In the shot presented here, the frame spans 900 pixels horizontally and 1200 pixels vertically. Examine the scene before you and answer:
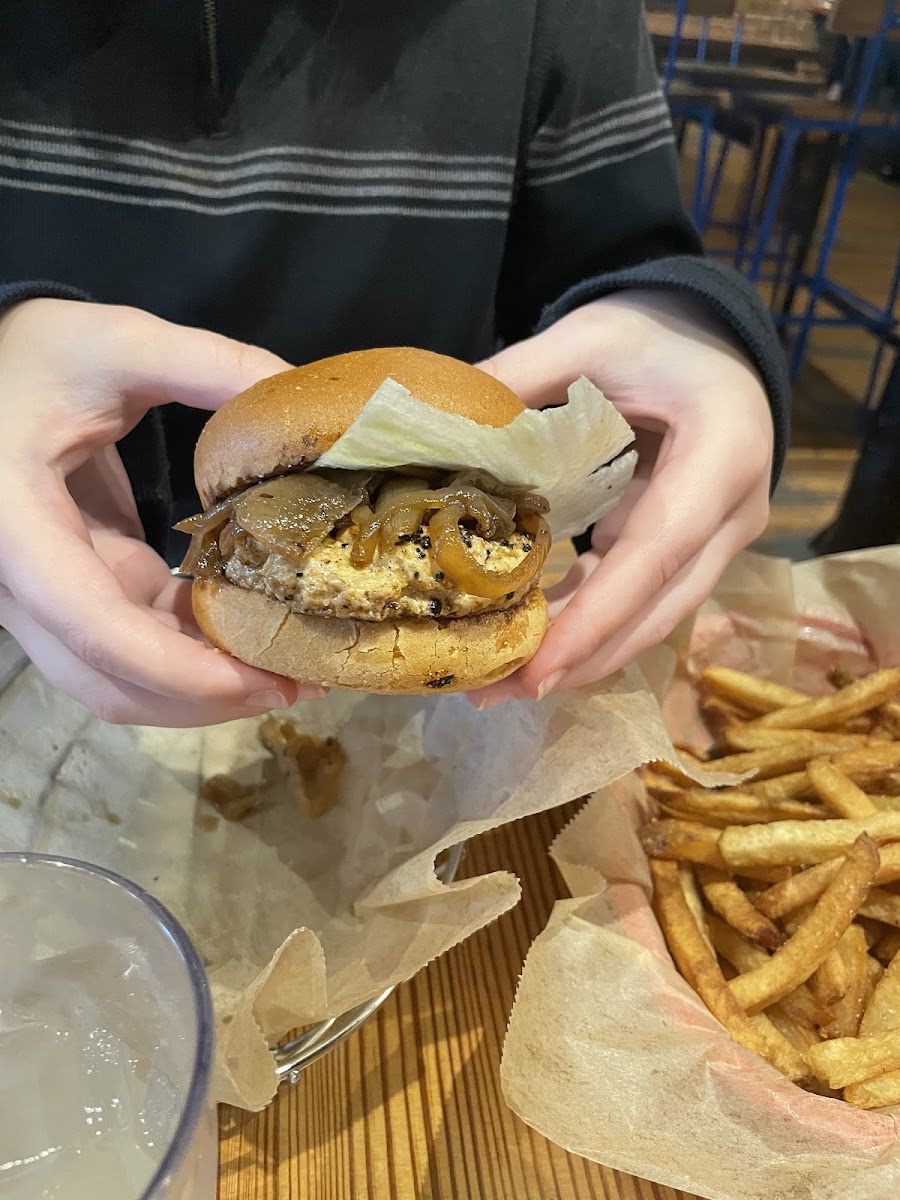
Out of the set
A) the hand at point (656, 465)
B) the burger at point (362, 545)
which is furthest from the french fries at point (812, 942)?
the burger at point (362, 545)

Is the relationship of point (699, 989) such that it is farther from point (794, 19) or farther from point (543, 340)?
point (794, 19)

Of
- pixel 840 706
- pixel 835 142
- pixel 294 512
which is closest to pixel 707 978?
pixel 840 706

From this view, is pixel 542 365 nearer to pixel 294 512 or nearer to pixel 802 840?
pixel 294 512

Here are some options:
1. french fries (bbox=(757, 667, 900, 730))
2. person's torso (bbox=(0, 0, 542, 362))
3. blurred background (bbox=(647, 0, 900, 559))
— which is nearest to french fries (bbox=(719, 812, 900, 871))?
french fries (bbox=(757, 667, 900, 730))

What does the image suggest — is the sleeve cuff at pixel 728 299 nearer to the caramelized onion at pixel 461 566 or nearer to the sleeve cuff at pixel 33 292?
the caramelized onion at pixel 461 566

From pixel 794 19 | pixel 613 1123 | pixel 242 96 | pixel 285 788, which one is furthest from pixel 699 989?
pixel 794 19

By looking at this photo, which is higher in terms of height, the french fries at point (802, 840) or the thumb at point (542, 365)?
the thumb at point (542, 365)

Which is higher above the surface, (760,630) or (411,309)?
(411,309)
